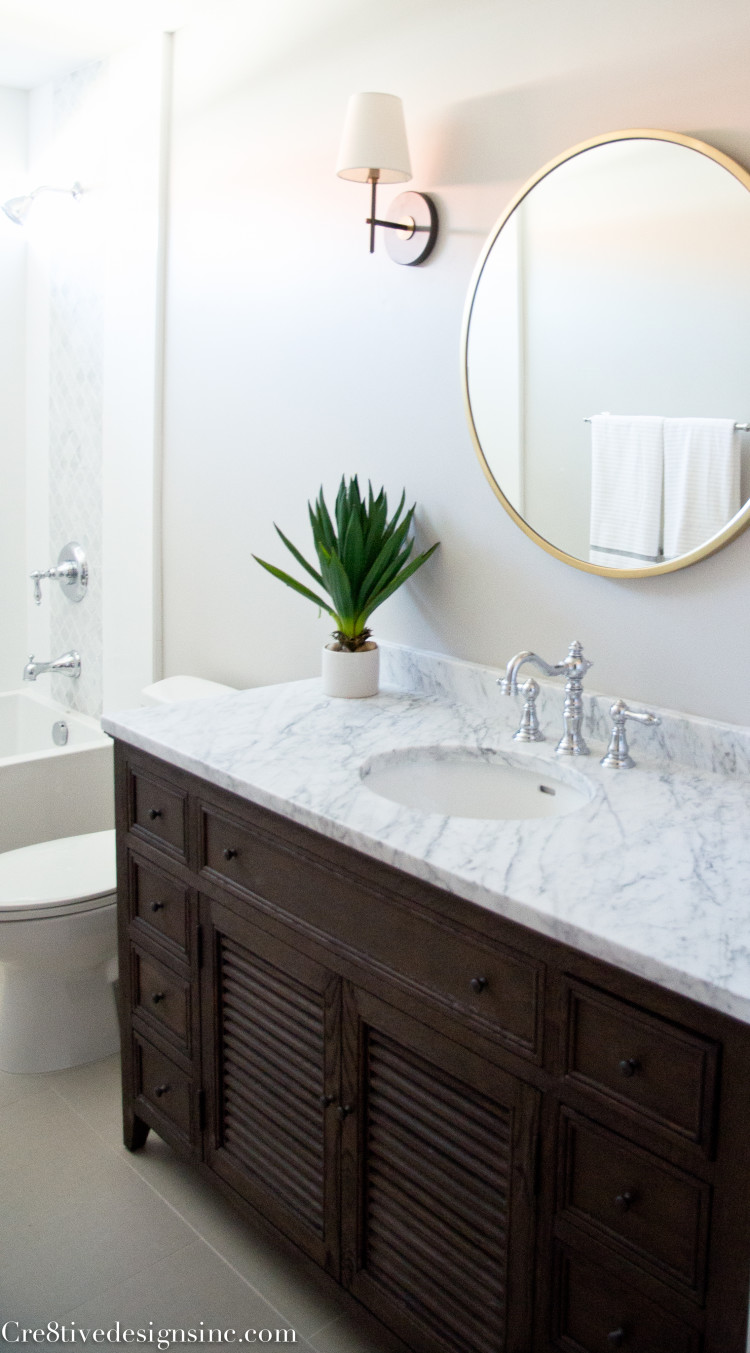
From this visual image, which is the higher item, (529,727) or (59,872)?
Answer: (529,727)

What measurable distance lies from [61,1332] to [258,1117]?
0.43 meters

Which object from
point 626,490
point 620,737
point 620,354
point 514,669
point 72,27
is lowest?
point 620,737

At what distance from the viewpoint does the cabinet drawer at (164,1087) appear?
6.29 feet

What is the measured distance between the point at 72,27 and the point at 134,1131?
264cm

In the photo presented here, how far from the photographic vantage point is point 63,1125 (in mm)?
2213

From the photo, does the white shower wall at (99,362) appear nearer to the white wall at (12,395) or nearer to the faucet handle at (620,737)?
the white wall at (12,395)

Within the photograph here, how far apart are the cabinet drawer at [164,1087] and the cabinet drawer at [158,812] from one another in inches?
A: 16.4

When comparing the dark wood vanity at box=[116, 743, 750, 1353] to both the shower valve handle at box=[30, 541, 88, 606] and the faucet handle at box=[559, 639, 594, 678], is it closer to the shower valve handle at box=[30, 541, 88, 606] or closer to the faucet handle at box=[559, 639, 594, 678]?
the faucet handle at box=[559, 639, 594, 678]

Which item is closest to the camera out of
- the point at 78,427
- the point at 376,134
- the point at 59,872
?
the point at 376,134

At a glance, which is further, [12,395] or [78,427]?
[12,395]

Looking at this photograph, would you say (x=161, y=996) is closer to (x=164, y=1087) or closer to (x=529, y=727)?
(x=164, y=1087)

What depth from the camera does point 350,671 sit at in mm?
2082

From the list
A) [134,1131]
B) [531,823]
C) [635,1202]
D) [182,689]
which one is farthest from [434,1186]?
[182,689]

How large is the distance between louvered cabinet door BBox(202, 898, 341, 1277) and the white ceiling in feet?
6.99
